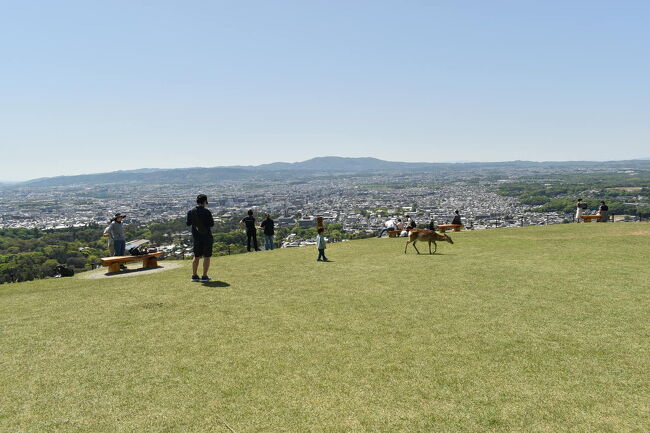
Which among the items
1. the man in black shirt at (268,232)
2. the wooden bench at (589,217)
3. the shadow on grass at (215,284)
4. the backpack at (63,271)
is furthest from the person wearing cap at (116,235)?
Answer: the wooden bench at (589,217)

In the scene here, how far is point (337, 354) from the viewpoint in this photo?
6.01 meters

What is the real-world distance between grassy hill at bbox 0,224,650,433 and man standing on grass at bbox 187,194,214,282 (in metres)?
0.76

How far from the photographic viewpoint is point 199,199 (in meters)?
11.4

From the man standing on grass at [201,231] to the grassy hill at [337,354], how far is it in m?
0.76

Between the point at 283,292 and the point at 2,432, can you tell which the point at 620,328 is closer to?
the point at 283,292

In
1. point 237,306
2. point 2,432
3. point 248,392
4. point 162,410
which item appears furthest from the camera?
point 237,306

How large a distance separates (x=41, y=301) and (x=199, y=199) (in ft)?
15.1

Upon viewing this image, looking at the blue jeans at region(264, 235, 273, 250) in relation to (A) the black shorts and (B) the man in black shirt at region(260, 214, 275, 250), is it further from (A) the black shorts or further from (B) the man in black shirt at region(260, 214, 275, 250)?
(A) the black shorts

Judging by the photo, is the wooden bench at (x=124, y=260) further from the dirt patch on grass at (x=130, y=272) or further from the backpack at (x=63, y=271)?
the backpack at (x=63, y=271)

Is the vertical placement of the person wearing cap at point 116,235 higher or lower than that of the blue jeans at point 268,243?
higher

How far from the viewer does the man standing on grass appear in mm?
11484

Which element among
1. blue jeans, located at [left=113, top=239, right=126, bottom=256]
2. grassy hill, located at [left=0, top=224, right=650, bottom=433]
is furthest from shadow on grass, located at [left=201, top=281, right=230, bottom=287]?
blue jeans, located at [left=113, top=239, right=126, bottom=256]

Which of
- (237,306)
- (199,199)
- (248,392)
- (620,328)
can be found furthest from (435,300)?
(199,199)

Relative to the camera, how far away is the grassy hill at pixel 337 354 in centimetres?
438
